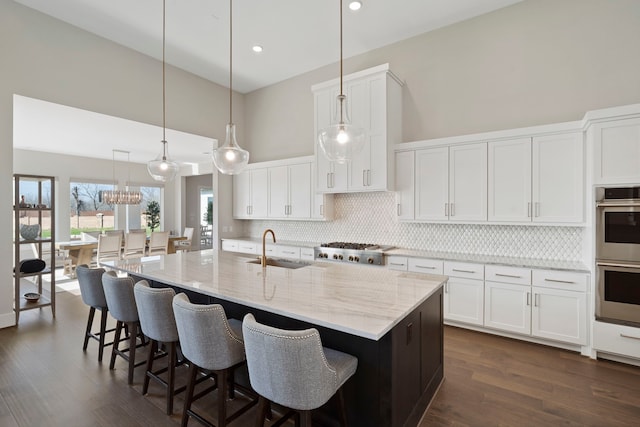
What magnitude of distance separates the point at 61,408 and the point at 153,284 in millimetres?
1149

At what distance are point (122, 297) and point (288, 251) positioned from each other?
291 centimetres

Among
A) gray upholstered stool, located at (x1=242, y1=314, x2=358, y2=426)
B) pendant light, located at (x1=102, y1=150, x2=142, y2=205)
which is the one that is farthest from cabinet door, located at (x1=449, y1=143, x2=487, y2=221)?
pendant light, located at (x1=102, y1=150, x2=142, y2=205)

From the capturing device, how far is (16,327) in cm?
374

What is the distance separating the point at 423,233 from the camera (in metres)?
4.36

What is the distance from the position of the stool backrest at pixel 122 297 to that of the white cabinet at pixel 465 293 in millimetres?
3231

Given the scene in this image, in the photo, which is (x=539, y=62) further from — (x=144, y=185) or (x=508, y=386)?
(x=144, y=185)

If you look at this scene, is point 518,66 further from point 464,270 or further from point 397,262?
point 397,262

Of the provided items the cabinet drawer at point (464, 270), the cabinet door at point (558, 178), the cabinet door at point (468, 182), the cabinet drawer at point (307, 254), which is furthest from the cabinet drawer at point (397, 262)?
the cabinet door at point (558, 178)

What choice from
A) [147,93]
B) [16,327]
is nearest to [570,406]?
[16,327]

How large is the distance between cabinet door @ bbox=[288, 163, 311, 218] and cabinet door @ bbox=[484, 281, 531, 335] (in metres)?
2.87

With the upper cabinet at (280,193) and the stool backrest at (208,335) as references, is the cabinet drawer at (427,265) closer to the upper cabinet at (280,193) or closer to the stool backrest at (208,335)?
the upper cabinet at (280,193)

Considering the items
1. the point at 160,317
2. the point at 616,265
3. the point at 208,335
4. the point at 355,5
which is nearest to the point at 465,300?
the point at 616,265

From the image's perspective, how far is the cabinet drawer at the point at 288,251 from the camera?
16.7ft

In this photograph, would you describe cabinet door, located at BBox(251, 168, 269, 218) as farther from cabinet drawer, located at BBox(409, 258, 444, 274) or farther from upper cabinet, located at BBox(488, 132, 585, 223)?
upper cabinet, located at BBox(488, 132, 585, 223)
